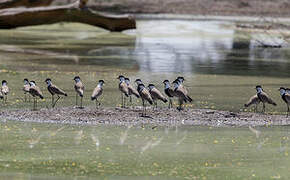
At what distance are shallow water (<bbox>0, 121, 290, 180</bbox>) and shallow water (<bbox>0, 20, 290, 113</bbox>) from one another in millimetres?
2645

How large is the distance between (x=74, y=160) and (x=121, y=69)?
10.9 metres

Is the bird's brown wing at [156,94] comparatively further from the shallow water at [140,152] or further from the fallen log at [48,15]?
the fallen log at [48,15]

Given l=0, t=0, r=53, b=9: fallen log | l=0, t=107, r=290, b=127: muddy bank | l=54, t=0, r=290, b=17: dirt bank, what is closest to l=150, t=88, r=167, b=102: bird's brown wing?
l=0, t=107, r=290, b=127: muddy bank

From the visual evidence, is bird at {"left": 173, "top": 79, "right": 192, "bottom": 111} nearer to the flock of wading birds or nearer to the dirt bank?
the flock of wading birds

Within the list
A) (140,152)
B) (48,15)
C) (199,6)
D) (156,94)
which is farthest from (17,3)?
(140,152)

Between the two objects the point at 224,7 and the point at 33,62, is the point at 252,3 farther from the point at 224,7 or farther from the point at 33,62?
the point at 33,62

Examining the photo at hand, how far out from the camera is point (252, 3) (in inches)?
1859

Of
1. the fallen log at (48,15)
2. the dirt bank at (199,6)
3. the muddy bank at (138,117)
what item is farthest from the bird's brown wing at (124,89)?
the dirt bank at (199,6)

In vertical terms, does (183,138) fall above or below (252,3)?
below

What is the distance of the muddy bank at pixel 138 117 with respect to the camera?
1314cm

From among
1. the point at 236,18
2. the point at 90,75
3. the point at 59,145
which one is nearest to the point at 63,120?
the point at 59,145

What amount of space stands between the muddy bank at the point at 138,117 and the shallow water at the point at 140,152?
1.24 feet

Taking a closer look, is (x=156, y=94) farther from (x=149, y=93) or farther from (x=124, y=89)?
(x=124, y=89)

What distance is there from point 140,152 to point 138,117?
2.79m
